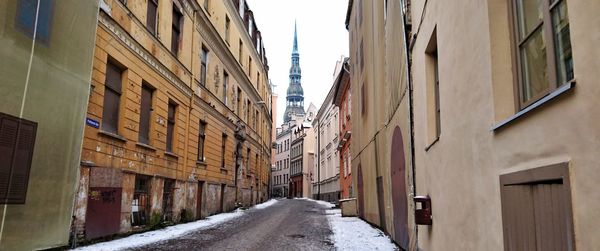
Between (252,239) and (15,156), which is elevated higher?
(15,156)

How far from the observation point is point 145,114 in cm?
1327

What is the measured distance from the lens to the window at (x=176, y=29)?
51.6 ft

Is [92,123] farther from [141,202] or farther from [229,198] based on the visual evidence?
[229,198]

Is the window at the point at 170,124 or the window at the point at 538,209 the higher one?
the window at the point at 170,124

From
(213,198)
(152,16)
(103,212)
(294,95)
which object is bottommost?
(103,212)

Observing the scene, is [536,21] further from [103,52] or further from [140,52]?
[140,52]

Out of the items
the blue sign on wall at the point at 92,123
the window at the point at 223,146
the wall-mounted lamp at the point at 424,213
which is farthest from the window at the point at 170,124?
the wall-mounted lamp at the point at 424,213

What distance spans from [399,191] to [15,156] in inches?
264

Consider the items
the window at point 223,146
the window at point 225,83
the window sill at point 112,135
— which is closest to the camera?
the window sill at point 112,135

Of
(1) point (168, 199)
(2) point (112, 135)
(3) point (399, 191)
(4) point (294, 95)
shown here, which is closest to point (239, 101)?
(1) point (168, 199)

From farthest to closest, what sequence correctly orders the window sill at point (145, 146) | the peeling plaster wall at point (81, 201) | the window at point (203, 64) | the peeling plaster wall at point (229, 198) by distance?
the peeling plaster wall at point (229, 198)
the window at point (203, 64)
the window sill at point (145, 146)
the peeling plaster wall at point (81, 201)

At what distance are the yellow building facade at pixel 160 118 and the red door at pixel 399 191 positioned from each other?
21.0ft

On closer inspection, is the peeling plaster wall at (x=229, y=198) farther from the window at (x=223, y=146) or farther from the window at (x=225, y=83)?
the window at (x=225, y=83)

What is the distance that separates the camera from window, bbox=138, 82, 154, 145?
13.0 m
